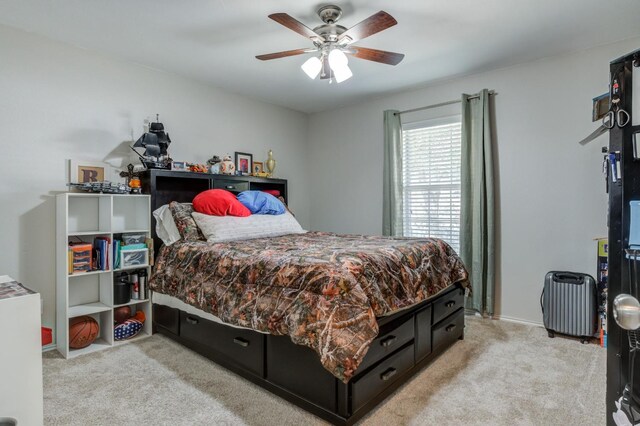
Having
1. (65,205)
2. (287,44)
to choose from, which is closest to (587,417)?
(287,44)

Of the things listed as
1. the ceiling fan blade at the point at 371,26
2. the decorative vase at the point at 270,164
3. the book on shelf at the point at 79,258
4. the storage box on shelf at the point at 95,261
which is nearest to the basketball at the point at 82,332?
the storage box on shelf at the point at 95,261

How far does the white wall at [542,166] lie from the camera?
298 cm

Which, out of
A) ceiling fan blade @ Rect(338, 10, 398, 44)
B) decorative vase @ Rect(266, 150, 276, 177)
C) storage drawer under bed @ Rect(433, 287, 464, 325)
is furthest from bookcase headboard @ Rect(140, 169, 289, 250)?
storage drawer under bed @ Rect(433, 287, 464, 325)

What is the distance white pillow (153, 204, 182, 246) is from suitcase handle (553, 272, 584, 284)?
10.9ft

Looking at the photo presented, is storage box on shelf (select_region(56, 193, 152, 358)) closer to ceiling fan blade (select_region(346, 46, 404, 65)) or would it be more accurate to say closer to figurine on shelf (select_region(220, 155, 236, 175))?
figurine on shelf (select_region(220, 155, 236, 175))

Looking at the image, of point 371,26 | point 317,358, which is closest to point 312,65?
point 371,26

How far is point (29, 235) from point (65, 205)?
471 millimetres

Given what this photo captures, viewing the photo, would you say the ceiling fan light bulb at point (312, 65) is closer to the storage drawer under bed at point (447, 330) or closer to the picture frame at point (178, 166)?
the picture frame at point (178, 166)

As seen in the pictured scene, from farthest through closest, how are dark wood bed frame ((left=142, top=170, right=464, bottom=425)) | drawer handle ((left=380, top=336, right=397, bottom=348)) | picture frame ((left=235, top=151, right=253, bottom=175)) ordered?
picture frame ((left=235, top=151, right=253, bottom=175)) < drawer handle ((left=380, top=336, right=397, bottom=348)) < dark wood bed frame ((left=142, top=170, right=464, bottom=425))

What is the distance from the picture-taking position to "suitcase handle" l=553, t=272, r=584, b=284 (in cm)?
Answer: 287

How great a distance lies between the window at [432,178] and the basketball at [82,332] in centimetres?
326

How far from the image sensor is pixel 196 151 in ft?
12.4

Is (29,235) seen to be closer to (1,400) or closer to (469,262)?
(1,400)

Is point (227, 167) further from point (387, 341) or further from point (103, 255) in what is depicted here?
point (387, 341)
